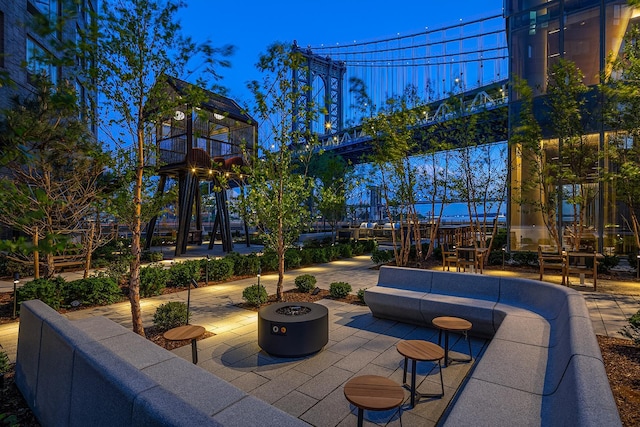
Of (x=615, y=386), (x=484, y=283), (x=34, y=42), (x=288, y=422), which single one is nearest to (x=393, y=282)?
(x=484, y=283)

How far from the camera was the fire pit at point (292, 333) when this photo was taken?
535cm

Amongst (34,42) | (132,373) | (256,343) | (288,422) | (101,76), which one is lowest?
(256,343)

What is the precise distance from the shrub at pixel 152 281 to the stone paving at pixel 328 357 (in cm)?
31

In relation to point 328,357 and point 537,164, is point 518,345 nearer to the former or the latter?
point 328,357

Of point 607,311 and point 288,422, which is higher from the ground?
point 288,422

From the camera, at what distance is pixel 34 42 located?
16.7 meters

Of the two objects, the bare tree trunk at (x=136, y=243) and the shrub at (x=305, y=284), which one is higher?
the bare tree trunk at (x=136, y=243)

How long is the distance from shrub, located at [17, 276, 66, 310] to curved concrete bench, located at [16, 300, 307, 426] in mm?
3612

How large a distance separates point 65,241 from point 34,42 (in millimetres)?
21444

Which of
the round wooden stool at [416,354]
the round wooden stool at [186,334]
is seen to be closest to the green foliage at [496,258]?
the round wooden stool at [416,354]

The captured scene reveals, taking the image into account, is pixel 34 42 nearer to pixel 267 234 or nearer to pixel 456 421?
pixel 267 234

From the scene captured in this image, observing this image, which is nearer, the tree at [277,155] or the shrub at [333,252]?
the tree at [277,155]

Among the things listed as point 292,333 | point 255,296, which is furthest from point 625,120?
point 255,296

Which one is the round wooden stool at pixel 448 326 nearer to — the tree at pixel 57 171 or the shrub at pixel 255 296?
the shrub at pixel 255 296
